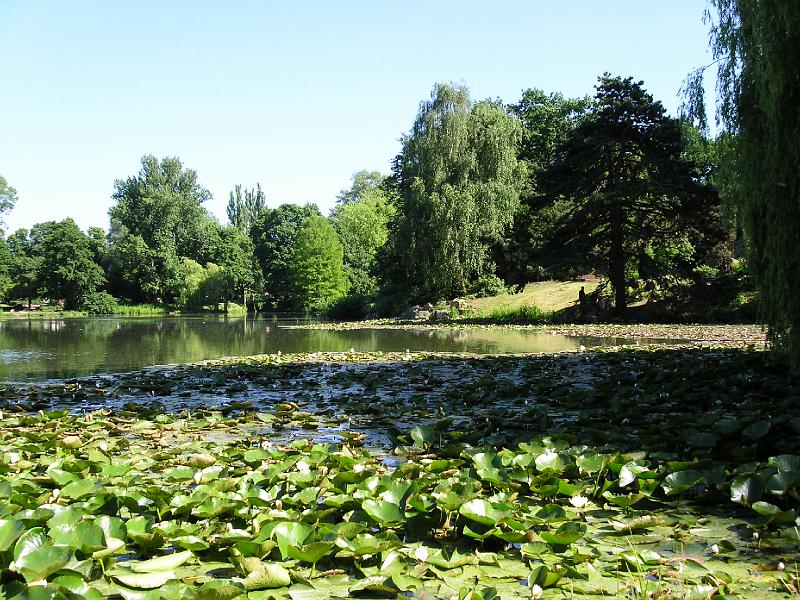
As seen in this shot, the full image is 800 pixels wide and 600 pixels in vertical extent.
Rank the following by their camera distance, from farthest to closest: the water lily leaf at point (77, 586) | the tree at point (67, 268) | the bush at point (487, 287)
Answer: the tree at point (67, 268), the bush at point (487, 287), the water lily leaf at point (77, 586)

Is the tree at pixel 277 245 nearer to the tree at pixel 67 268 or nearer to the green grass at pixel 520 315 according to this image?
the tree at pixel 67 268

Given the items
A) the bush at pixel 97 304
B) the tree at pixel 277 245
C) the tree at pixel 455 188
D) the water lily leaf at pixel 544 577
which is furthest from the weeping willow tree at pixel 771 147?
the bush at pixel 97 304

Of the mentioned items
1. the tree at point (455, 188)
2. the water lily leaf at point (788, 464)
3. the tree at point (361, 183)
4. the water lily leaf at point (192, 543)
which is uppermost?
the tree at point (361, 183)

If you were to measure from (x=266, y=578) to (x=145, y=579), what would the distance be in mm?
514

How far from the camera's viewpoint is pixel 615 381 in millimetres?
8758

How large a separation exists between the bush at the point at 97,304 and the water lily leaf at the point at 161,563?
233ft

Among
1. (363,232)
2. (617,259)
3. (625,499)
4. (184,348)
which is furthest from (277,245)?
(625,499)

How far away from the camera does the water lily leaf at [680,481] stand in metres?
3.70

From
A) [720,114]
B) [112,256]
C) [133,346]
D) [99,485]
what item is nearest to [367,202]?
[112,256]

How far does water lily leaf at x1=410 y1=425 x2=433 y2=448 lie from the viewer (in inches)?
200

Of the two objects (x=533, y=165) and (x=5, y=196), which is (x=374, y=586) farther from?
(x=5, y=196)

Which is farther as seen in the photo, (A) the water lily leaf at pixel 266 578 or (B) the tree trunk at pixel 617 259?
(B) the tree trunk at pixel 617 259

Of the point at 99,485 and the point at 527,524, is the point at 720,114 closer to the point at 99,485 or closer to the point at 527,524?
the point at 527,524

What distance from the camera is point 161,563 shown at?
283cm
